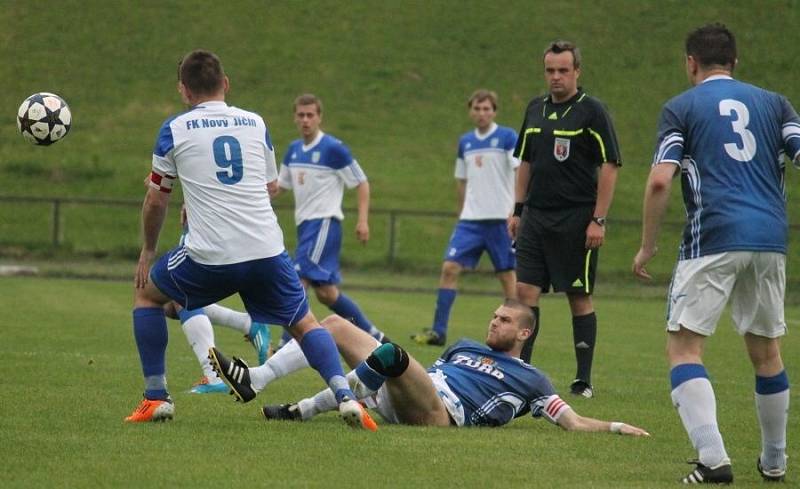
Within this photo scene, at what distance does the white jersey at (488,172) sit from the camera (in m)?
15.0

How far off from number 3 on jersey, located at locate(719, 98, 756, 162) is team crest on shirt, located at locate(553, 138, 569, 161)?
3.63 meters

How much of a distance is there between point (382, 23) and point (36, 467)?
37775 millimetres

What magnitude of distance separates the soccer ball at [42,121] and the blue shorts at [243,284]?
2471mm

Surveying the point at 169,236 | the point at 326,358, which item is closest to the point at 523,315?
the point at 326,358

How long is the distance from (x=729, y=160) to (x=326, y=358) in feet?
8.07

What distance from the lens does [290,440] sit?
22.7 feet

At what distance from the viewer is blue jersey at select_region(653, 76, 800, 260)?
19.9 feet

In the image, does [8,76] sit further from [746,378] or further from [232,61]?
[746,378]

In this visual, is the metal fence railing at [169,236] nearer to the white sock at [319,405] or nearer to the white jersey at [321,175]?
the white jersey at [321,175]

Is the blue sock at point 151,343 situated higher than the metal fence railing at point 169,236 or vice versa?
the blue sock at point 151,343

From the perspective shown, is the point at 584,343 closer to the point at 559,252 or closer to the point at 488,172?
the point at 559,252

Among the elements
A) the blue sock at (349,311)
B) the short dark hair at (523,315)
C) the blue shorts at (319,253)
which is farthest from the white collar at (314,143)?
the short dark hair at (523,315)

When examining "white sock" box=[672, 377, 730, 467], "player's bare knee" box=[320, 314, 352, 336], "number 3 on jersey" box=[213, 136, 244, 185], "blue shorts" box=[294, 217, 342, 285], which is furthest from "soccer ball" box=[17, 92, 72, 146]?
"white sock" box=[672, 377, 730, 467]

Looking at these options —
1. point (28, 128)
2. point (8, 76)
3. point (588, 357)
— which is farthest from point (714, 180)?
point (8, 76)
